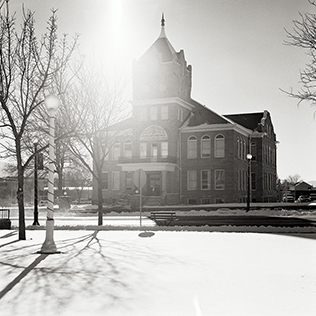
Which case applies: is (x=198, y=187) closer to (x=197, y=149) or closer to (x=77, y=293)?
(x=197, y=149)

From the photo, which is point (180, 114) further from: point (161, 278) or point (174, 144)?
point (161, 278)

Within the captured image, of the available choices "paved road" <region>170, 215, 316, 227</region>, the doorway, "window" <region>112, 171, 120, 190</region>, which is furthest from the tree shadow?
"window" <region>112, 171, 120, 190</region>

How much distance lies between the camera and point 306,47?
17.8m

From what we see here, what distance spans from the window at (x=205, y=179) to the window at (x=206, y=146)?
1758 mm

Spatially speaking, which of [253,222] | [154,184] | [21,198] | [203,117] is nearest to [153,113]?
[203,117]

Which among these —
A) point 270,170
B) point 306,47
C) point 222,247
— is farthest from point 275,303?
point 270,170

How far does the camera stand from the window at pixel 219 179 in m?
54.3

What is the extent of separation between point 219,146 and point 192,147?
120 inches

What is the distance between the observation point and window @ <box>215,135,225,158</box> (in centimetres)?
5469

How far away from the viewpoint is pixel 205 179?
5500 centimetres

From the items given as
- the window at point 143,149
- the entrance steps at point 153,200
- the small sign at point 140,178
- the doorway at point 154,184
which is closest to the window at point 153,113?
the window at point 143,149

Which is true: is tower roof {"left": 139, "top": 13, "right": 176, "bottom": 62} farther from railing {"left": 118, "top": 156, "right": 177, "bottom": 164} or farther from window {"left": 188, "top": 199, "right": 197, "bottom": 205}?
window {"left": 188, "top": 199, "right": 197, "bottom": 205}

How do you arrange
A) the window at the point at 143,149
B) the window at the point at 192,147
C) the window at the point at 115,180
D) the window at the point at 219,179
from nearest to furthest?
the window at the point at 219,179
the window at the point at 192,147
the window at the point at 143,149
the window at the point at 115,180

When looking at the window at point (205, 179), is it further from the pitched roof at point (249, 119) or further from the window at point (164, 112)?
the pitched roof at point (249, 119)
